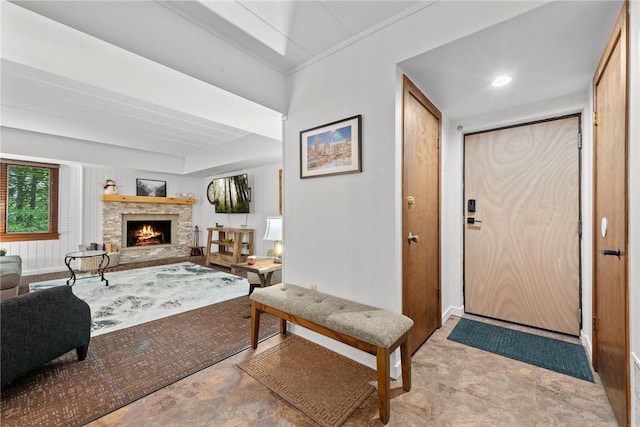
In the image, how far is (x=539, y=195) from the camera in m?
2.53

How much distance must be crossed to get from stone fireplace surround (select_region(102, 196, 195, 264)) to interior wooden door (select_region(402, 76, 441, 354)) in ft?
20.9

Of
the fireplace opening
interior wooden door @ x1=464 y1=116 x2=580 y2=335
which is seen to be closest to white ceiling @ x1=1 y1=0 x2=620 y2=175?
interior wooden door @ x1=464 y1=116 x2=580 y2=335

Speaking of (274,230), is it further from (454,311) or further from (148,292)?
(148,292)

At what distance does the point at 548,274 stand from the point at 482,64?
202 cm

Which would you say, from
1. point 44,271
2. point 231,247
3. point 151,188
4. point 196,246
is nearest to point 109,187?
point 151,188

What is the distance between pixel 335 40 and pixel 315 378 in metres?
2.52

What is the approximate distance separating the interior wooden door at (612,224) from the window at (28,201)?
782 cm

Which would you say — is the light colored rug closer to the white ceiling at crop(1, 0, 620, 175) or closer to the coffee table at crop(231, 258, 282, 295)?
the coffee table at crop(231, 258, 282, 295)

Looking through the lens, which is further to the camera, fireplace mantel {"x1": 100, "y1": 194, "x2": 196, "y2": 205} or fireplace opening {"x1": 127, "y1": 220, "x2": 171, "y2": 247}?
fireplace opening {"x1": 127, "y1": 220, "x2": 171, "y2": 247}

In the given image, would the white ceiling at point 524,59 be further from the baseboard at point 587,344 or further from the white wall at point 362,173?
the baseboard at point 587,344

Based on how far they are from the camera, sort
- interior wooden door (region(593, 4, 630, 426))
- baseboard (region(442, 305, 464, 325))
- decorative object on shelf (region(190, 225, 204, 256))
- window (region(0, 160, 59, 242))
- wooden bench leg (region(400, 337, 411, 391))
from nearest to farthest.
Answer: interior wooden door (region(593, 4, 630, 426))
wooden bench leg (region(400, 337, 411, 391))
baseboard (region(442, 305, 464, 325))
window (region(0, 160, 59, 242))
decorative object on shelf (region(190, 225, 204, 256))

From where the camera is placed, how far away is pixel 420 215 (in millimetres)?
2256

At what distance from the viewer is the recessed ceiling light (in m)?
2.04

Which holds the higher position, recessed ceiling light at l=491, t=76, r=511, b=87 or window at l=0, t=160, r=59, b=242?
recessed ceiling light at l=491, t=76, r=511, b=87
